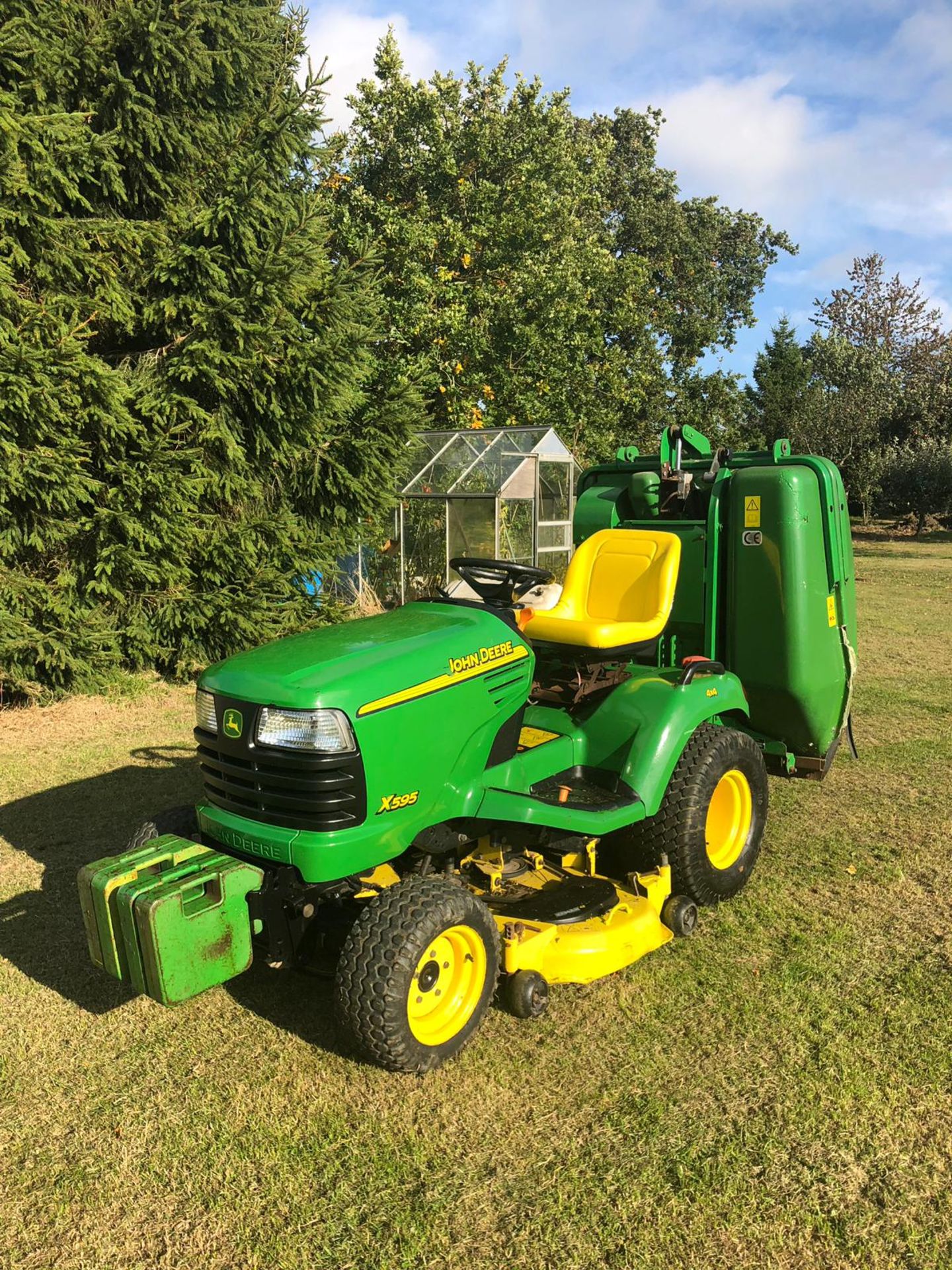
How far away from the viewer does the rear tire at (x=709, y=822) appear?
385 centimetres

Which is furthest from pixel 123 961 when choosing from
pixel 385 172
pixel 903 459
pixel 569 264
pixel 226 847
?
pixel 903 459

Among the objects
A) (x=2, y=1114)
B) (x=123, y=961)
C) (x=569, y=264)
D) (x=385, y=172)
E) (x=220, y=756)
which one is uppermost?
(x=385, y=172)

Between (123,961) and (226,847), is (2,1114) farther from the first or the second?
(226,847)

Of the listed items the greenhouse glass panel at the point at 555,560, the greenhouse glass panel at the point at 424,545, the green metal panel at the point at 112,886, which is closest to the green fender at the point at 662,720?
the green metal panel at the point at 112,886

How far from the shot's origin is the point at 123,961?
9.28ft

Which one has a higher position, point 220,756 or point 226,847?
point 220,756

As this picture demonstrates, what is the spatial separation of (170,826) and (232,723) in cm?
73

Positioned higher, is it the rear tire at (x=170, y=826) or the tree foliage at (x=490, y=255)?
the tree foliage at (x=490, y=255)

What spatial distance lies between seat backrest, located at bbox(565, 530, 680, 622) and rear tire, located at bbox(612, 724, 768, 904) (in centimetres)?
64

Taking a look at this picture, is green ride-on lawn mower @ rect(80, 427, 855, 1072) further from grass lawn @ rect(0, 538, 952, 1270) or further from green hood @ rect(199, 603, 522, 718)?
grass lawn @ rect(0, 538, 952, 1270)

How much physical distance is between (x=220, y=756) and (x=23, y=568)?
5672 millimetres

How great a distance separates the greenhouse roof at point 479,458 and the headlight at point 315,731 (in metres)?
9.83

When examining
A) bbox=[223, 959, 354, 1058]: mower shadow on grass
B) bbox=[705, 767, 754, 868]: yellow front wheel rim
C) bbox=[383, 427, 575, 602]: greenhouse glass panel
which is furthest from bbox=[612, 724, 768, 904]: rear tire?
bbox=[383, 427, 575, 602]: greenhouse glass panel

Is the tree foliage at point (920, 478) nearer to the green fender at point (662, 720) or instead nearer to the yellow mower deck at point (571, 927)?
the green fender at point (662, 720)
